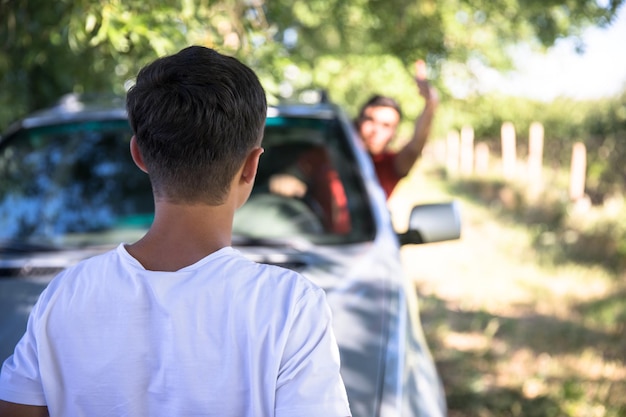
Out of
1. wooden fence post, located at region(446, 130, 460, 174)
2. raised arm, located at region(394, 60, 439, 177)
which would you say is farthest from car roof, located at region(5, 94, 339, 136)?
wooden fence post, located at region(446, 130, 460, 174)

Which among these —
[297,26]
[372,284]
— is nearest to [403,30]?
[297,26]

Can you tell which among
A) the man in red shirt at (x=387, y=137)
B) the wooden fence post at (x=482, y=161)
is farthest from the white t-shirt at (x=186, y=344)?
the wooden fence post at (x=482, y=161)

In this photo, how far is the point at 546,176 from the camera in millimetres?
17031

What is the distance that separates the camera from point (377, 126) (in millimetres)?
5047

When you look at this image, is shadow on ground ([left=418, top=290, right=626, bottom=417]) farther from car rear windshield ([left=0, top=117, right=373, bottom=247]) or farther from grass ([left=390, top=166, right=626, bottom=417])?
car rear windshield ([left=0, top=117, right=373, bottom=247])

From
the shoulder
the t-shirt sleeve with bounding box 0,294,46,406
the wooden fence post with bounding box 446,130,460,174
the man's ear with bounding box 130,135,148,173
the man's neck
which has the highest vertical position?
the man's ear with bounding box 130,135,148,173

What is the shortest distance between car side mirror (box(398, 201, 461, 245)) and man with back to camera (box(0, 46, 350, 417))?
6.48 ft

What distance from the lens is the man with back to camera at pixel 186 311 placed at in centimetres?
127

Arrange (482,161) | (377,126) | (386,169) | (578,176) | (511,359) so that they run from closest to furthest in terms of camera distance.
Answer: (377,126), (386,169), (511,359), (578,176), (482,161)

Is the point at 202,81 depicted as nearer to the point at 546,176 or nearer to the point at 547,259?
the point at 547,259

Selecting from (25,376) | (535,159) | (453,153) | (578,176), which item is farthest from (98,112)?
(453,153)

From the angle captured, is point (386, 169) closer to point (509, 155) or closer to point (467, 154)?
point (509, 155)

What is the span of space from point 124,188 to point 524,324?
13.9ft

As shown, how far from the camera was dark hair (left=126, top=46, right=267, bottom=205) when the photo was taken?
1.31 metres
